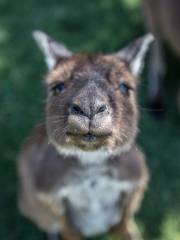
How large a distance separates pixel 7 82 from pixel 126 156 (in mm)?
1582

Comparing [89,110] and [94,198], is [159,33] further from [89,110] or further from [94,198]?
[89,110]

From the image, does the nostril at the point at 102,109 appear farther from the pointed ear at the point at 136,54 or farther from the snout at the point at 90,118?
the pointed ear at the point at 136,54

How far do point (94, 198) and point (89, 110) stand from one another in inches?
33.6

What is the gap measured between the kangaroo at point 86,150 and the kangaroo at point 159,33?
830 millimetres

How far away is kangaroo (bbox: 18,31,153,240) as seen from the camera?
2205mm

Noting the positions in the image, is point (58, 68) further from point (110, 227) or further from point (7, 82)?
point (7, 82)

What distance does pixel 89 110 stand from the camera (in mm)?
2076

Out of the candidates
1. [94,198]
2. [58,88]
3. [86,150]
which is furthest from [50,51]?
[94,198]

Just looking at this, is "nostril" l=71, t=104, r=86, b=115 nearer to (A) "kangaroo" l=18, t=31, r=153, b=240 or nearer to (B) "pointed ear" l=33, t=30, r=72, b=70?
(A) "kangaroo" l=18, t=31, r=153, b=240

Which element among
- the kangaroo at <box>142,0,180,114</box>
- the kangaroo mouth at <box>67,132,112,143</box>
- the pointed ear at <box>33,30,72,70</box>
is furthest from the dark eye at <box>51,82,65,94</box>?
the kangaroo at <box>142,0,180,114</box>

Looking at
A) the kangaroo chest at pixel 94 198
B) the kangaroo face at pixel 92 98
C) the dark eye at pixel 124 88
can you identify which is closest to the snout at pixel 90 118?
the kangaroo face at pixel 92 98

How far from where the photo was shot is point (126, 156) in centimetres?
275

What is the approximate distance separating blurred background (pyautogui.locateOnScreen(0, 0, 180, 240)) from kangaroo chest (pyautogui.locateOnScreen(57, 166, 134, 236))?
329 mm

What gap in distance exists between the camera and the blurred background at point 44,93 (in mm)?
3428
